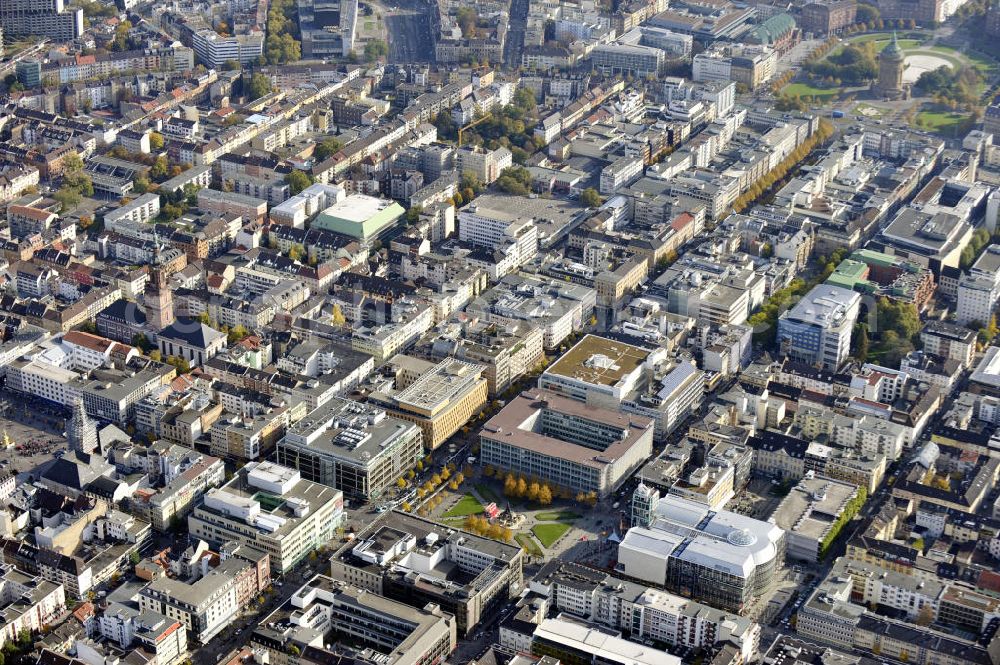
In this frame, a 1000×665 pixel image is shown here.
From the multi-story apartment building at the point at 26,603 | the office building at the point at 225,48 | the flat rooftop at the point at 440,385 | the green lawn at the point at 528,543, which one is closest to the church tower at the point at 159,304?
the flat rooftop at the point at 440,385

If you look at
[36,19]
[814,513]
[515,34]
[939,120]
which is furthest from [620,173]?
[36,19]

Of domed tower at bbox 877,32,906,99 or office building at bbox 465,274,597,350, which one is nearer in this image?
office building at bbox 465,274,597,350

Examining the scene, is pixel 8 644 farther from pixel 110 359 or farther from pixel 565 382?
pixel 565 382

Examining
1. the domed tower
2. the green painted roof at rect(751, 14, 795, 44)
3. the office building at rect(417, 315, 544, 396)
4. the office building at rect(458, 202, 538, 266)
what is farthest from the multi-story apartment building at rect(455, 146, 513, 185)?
the domed tower

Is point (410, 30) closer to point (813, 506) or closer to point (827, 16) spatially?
point (827, 16)

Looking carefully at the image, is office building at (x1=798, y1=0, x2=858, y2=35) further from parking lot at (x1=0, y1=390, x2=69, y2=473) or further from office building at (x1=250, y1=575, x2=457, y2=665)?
office building at (x1=250, y1=575, x2=457, y2=665)

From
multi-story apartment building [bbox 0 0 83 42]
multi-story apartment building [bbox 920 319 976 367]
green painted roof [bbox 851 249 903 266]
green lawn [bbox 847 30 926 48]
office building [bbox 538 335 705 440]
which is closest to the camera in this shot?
office building [bbox 538 335 705 440]
